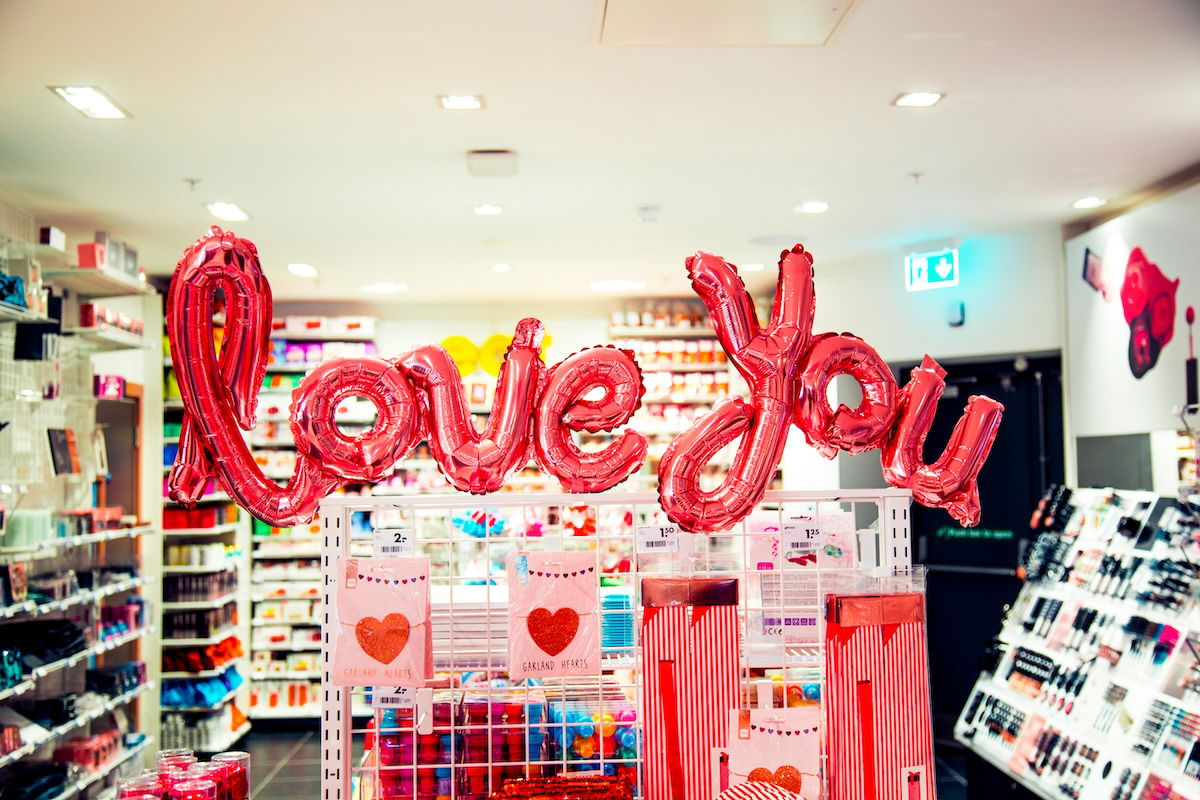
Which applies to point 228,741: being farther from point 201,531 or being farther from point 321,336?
point 321,336

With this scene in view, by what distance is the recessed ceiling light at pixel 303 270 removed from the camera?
24.0 ft

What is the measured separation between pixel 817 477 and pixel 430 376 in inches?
247

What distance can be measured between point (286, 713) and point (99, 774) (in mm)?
3011

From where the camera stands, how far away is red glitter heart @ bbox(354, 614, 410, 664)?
1714mm

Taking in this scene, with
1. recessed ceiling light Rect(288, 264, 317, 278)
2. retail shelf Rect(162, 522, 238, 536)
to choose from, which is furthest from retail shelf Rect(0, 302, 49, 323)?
retail shelf Rect(162, 522, 238, 536)

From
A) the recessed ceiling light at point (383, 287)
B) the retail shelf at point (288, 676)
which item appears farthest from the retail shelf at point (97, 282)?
the retail shelf at point (288, 676)

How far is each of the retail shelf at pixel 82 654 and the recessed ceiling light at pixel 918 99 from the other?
437cm

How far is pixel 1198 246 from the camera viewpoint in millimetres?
4770

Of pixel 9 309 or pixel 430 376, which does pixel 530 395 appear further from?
pixel 9 309

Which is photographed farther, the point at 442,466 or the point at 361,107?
the point at 361,107

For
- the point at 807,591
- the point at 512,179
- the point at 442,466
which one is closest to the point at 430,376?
the point at 442,466

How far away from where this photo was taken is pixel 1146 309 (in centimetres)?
524

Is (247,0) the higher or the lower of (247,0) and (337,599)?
the higher

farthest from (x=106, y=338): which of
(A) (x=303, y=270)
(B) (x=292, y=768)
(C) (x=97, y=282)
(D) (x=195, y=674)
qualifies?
(B) (x=292, y=768)
